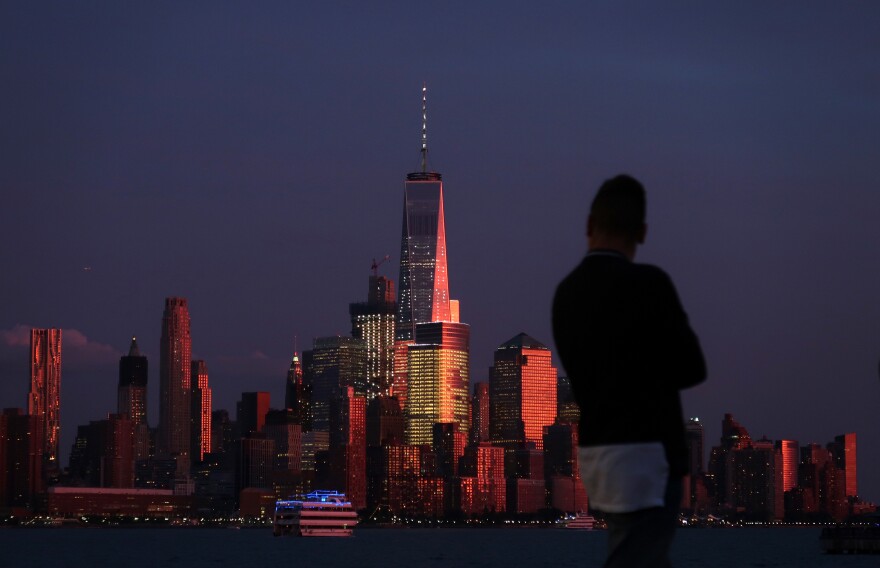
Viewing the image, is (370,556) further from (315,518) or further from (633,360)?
(633,360)

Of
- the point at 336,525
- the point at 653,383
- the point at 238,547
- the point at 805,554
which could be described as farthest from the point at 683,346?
the point at 336,525

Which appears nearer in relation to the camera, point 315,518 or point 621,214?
point 621,214

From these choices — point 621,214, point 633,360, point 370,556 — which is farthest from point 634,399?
point 370,556

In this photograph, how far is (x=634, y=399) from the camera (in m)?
4.95

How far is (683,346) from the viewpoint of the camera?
493cm

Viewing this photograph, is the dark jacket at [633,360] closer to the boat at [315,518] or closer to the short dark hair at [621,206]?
the short dark hair at [621,206]

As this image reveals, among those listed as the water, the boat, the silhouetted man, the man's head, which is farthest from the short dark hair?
the boat

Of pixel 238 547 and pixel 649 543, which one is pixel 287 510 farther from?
pixel 649 543

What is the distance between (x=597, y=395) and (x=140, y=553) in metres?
138

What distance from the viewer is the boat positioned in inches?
6791

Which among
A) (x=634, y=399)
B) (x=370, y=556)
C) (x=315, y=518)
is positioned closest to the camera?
(x=634, y=399)

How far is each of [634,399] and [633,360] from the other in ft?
0.41

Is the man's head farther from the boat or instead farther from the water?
the boat

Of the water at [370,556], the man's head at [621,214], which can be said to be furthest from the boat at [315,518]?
the man's head at [621,214]
